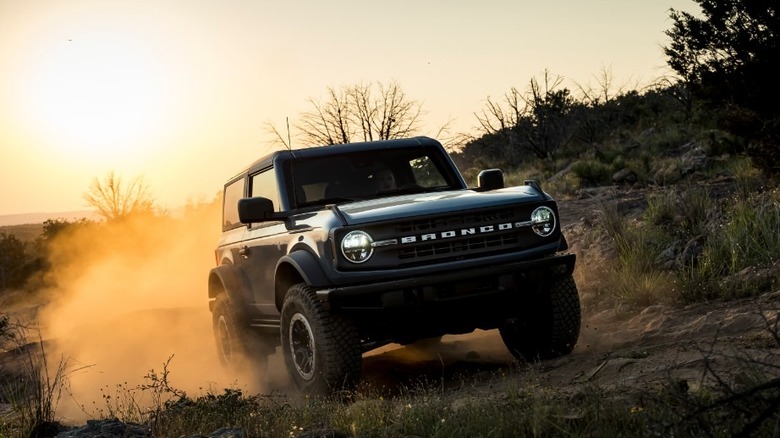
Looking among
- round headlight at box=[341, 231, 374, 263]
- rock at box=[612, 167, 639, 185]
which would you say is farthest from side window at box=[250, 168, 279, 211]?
rock at box=[612, 167, 639, 185]

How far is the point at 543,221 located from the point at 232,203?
12.7 feet

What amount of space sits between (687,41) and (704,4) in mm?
807

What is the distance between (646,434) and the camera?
3.60 metres

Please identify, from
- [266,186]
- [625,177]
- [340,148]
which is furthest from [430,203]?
[625,177]

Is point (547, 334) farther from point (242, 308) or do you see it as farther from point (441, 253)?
point (242, 308)

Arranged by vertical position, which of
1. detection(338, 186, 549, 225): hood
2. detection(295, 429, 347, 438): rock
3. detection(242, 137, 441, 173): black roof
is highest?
detection(242, 137, 441, 173): black roof

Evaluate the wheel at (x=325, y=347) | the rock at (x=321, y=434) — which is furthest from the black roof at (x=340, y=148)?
the rock at (x=321, y=434)

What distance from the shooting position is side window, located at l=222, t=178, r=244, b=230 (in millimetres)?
8664

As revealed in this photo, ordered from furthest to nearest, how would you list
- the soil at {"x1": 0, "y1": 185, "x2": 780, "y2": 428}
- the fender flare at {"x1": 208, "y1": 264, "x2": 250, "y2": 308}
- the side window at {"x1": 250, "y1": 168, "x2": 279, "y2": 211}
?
the fender flare at {"x1": 208, "y1": 264, "x2": 250, "y2": 308}, the side window at {"x1": 250, "y1": 168, "x2": 279, "y2": 211}, the soil at {"x1": 0, "y1": 185, "x2": 780, "y2": 428}

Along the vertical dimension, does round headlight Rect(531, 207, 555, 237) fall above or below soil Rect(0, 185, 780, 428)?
above

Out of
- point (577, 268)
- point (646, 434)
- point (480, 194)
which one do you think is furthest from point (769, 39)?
point (646, 434)

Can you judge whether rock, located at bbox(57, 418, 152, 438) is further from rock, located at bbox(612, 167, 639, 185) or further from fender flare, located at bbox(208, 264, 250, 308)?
rock, located at bbox(612, 167, 639, 185)

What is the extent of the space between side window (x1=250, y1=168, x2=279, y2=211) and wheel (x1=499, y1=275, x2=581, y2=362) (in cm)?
226

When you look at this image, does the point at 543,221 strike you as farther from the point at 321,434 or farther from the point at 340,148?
the point at 321,434
